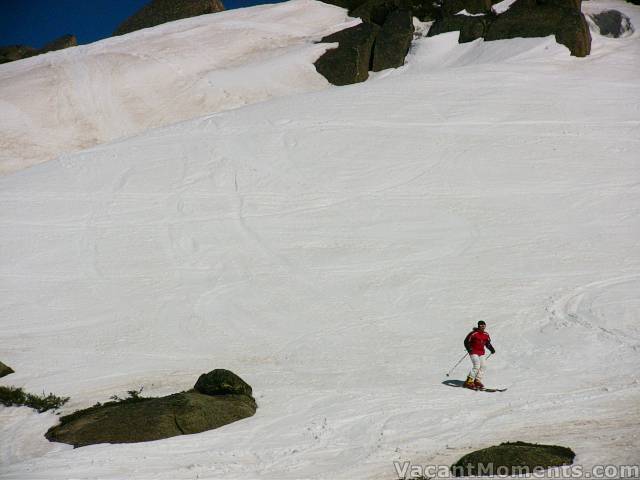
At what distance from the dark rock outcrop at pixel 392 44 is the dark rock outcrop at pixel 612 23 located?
411 inches

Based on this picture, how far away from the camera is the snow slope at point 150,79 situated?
38.2 metres

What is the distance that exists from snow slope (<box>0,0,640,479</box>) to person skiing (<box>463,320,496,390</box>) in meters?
0.32

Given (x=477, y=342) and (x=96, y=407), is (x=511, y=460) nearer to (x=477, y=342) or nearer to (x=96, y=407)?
(x=477, y=342)

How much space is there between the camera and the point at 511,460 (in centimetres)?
1077

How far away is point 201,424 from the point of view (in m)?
13.7

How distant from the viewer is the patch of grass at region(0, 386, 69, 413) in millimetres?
15943

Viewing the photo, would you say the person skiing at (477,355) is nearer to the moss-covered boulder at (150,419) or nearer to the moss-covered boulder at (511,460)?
the moss-covered boulder at (511,460)

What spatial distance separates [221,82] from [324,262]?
20828 mm

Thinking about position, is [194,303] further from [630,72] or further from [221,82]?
[630,72]

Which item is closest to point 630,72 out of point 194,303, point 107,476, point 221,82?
point 221,82

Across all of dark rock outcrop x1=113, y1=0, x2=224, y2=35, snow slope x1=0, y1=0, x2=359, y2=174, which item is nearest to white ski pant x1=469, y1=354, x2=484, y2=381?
snow slope x1=0, y1=0, x2=359, y2=174

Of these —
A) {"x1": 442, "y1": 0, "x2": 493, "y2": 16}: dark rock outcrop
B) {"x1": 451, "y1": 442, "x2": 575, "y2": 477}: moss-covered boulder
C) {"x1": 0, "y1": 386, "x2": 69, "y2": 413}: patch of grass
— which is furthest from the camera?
{"x1": 442, "y1": 0, "x2": 493, "y2": 16}: dark rock outcrop

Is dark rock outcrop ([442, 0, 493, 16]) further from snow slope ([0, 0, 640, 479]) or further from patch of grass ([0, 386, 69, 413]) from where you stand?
patch of grass ([0, 386, 69, 413])

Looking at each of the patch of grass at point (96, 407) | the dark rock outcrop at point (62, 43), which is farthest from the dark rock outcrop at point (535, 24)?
the patch of grass at point (96, 407)
